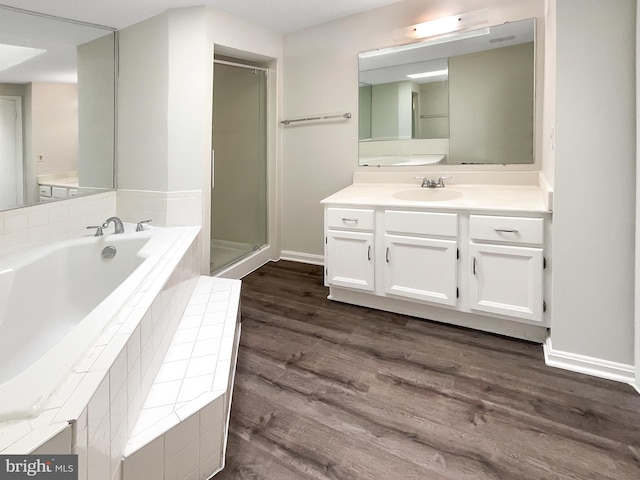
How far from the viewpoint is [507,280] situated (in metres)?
2.05

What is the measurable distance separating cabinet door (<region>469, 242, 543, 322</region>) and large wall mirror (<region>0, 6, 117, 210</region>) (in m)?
2.68

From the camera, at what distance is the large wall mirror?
2.15 meters

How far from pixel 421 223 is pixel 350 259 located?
556mm

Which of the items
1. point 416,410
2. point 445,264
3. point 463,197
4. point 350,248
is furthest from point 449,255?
point 416,410

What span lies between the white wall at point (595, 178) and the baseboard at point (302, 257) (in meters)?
2.13

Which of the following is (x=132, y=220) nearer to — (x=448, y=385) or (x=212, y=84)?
(x=212, y=84)

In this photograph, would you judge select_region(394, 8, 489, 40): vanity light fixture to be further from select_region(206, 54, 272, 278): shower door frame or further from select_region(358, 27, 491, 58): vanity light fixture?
select_region(206, 54, 272, 278): shower door frame

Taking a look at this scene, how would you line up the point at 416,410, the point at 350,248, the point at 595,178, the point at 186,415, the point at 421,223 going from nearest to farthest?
the point at 186,415 < the point at 416,410 < the point at 595,178 < the point at 421,223 < the point at 350,248

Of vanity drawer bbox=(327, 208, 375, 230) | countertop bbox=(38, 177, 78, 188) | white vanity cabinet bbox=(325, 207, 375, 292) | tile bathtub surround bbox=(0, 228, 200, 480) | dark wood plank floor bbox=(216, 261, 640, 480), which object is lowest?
dark wood plank floor bbox=(216, 261, 640, 480)

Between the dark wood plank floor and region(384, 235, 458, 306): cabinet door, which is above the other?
region(384, 235, 458, 306): cabinet door

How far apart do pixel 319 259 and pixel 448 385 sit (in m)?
2.04

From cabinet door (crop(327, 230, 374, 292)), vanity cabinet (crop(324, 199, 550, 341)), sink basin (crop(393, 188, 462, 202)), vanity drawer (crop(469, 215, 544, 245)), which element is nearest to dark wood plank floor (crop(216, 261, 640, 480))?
vanity cabinet (crop(324, 199, 550, 341))

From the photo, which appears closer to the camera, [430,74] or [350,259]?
[350,259]

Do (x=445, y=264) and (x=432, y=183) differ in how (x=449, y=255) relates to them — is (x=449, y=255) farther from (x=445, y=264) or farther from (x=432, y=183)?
(x=432, y=183)
